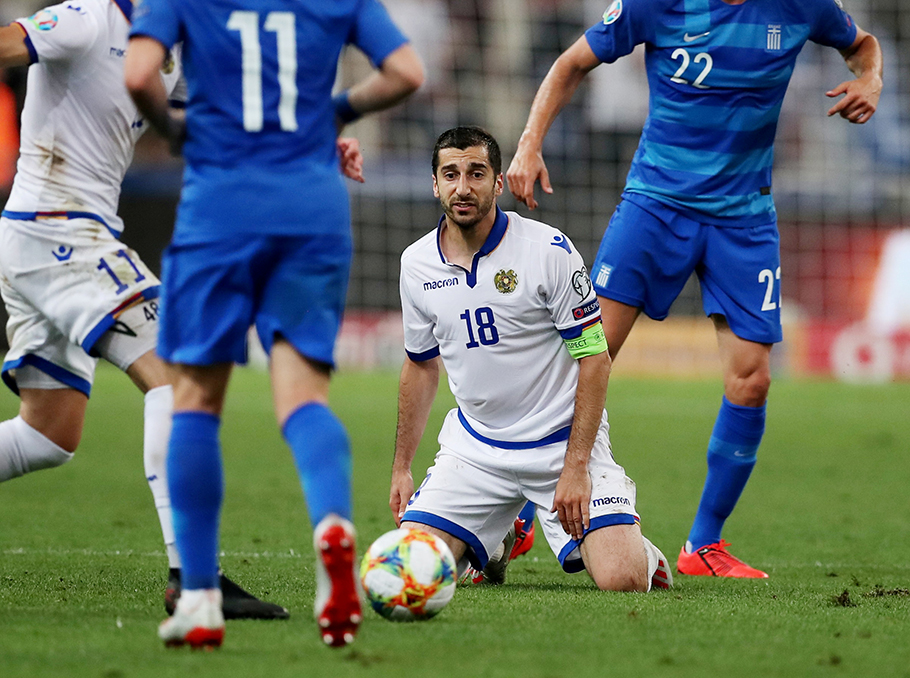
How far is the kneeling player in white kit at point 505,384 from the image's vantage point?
4.92m

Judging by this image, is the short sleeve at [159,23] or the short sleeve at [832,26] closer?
the short sleeve at [159,23]

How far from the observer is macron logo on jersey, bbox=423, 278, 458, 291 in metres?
5.08

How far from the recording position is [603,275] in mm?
5816

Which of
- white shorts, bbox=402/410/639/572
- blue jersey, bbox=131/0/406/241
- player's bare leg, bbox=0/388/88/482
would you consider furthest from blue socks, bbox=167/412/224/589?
white shorts, bbox=402/410/639/572

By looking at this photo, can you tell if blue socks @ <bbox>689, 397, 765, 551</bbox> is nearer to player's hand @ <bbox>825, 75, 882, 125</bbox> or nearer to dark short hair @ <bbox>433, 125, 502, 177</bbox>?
player's hand @ <bbox>825, 75, 882, 125</bbox>

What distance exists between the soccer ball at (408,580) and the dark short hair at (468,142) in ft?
5.06

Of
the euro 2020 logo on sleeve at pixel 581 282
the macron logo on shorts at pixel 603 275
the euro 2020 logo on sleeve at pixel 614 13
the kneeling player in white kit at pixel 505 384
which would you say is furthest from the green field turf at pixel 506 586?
the euro 2020 logo on sleeve at pixel 614 13

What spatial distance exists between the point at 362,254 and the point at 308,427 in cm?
1974

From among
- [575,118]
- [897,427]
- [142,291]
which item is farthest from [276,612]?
[575,118]

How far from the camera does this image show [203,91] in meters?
3.42

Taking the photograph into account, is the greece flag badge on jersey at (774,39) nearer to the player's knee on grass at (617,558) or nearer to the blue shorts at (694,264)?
the blue shorts at (694,264)

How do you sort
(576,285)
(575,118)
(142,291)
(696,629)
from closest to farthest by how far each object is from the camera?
(696,629) → (142,291) → (576,285) → (575,118)

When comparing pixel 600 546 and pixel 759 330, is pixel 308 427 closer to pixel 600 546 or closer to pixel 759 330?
pixel 600 546

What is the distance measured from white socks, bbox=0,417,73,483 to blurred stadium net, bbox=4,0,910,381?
52.6 ft
